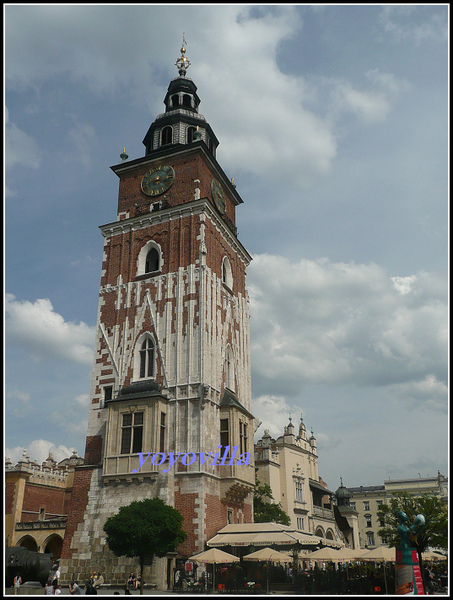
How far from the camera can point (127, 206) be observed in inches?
1610

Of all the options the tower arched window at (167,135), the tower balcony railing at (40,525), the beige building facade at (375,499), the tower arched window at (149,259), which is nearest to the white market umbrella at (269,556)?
the tower arched window at (149,259)

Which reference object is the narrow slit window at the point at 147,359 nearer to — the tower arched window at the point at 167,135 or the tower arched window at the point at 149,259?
A: the tower arched window at the point at 149,259

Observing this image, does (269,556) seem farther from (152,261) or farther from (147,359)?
(152,261)

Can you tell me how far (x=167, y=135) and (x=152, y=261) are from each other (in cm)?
1118

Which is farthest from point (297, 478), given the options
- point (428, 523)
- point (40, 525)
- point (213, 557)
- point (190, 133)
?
point (190, 133)

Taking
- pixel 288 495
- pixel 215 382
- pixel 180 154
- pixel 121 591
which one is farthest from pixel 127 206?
pixel 288 495

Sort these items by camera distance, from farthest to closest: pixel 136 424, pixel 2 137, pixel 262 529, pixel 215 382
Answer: pixel 215 382 → pixel 136 424 → pixel 262 529 → pixel 2 137

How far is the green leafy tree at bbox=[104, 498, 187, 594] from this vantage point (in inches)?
1030

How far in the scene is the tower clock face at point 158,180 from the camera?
131 ft

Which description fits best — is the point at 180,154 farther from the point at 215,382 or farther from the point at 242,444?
the point at 242,444

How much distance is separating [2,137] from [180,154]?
2606 cm

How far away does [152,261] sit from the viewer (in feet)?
127

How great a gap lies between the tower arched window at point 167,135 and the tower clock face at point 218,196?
5.10 meters

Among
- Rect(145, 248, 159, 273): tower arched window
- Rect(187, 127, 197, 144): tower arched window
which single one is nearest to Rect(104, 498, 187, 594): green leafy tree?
Rect(145, 248, 159, 273): tower arched window
